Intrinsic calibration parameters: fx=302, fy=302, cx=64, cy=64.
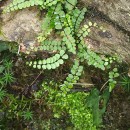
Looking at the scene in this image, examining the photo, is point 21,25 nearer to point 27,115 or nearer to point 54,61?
point 54,61

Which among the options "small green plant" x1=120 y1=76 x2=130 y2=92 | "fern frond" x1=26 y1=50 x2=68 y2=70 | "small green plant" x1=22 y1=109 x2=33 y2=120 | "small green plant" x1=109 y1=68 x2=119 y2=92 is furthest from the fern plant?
"small green plant" x1=22 y1=109 x2=33 y2=120

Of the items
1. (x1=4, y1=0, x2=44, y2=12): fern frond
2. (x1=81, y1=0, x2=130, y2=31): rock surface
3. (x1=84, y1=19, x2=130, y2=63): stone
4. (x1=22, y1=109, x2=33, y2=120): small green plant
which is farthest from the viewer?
(x1=22, y1=109, x2=33, y2=120): small green plant

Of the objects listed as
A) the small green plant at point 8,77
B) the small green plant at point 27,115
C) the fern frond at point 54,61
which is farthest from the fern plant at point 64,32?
the small green plant at point 27,115

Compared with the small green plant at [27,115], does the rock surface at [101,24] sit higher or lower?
higher

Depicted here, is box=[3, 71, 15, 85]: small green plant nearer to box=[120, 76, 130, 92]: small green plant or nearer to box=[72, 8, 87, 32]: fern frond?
box=[72, 8, 87, 32]: fern frond

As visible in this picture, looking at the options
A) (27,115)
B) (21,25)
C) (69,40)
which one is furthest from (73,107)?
(21,25)

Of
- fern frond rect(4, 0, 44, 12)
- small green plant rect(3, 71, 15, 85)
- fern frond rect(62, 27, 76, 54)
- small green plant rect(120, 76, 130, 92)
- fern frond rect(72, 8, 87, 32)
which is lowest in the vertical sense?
small green plant rect(3, 71, 15, 85)

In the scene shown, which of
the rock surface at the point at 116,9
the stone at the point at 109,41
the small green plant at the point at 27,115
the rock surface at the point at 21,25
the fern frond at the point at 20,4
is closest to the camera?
the rock surface at the point at 116,9

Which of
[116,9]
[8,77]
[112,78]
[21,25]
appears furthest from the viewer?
[8,77]

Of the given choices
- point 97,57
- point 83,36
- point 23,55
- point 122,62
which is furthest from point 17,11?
point 122,62

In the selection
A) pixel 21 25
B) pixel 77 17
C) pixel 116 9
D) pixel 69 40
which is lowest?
pixel 69 40

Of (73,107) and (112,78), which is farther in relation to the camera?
(73,107)

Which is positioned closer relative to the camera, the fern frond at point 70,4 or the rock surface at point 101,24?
the rock surface at point 101,24

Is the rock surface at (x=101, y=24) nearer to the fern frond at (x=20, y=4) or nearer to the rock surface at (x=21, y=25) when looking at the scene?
the rock surface at (x=21, y=25)
